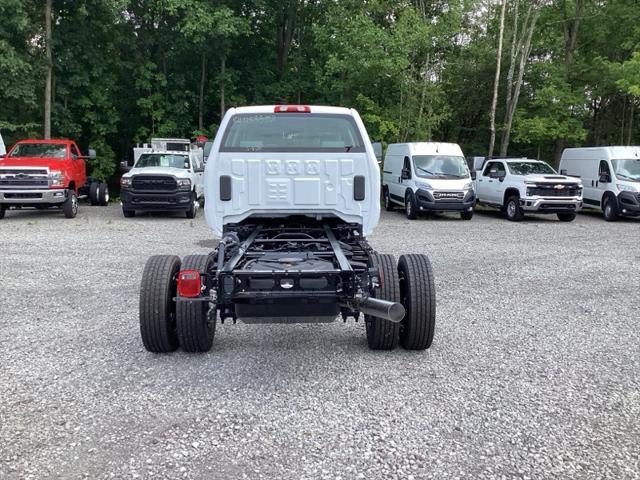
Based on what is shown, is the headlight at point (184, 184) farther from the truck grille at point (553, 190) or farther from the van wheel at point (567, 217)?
the van wheel at point (567, 217)

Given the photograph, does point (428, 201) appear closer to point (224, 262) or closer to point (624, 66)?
point (624, 66)

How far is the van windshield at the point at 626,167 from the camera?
17.5m

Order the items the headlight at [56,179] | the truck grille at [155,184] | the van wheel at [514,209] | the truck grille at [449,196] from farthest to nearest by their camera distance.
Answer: the van wheel at [514,209], the truck grille at [449,196], the truck grille at [155,184], the headlight at [56,179]

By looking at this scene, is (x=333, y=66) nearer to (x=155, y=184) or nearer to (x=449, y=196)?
(x=449, y=196)

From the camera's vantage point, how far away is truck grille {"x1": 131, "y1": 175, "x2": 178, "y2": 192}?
52.7 ft

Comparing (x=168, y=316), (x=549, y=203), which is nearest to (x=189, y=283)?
(x=168, y=316)

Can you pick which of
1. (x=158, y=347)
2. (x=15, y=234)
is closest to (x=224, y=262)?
(x=158, y=347)

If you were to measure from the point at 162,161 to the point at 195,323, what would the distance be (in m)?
13.5

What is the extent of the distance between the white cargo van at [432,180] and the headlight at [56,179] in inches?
380

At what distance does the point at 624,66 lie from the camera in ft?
70.0

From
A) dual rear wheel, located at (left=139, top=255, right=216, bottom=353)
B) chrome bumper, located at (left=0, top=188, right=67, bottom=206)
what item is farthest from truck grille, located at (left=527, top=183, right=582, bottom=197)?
dual rear wheel, located at (left=139, top=255, right=216, bottom=353)

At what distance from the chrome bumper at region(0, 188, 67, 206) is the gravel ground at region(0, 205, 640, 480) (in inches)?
330

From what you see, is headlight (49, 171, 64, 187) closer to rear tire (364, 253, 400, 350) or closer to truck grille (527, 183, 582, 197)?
truck grille (527, 183, 582, 197)

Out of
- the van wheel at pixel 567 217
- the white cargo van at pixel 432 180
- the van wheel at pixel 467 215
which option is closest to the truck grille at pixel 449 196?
the white cargo van at pixel 432 180
